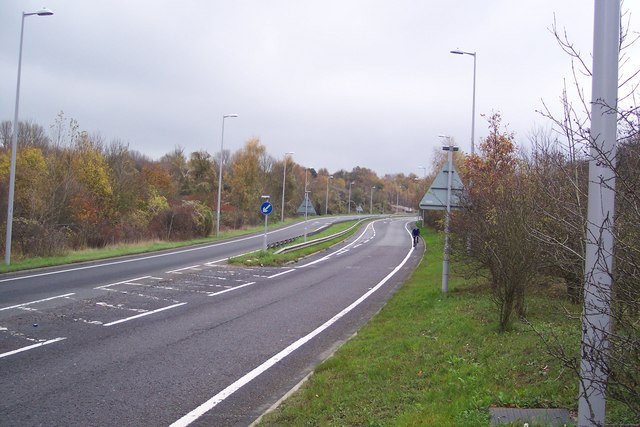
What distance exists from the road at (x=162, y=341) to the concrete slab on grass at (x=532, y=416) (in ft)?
7.88

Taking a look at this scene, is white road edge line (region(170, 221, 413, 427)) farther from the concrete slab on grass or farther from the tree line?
the tree line

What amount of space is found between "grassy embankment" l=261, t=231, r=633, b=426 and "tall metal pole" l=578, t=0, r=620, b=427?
832 mm

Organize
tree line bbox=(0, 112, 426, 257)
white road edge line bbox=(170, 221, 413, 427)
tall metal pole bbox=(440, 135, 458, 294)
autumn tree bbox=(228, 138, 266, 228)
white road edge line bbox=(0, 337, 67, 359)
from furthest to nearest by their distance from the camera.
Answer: autumn tree bbox=(228, 138, 266, 228)
tree line bbox=(0, 112, 426, 257)
tall metal pole bbox=(440, 135, 458, 294)
white road edge line bbox=(0, 337, 67, 359)
white road edge line bbox=(170, 221, 413, 427)

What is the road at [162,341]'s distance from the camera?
18.9 ft

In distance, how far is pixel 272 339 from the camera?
9.45 meters

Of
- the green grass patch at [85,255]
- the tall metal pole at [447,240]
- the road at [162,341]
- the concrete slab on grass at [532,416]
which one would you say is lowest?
the green grass patch at [85,255]

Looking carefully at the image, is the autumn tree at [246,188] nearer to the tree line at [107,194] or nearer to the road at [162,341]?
the tree line at [107,194]

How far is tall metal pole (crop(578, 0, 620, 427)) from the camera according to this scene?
127 inches

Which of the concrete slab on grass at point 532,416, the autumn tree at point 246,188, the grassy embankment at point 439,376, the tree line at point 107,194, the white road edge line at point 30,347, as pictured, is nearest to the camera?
the concrete slab on grass at point 532,416

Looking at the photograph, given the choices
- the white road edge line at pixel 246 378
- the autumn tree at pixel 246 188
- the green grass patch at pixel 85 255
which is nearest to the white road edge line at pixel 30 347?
the white road edge line at pixel 246 378

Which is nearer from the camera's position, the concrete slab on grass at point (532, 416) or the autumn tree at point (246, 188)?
the concrete slab on grass at point (532, 416)

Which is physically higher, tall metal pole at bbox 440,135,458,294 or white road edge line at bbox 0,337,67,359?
tall metal pole at bbox 440,135,458,294

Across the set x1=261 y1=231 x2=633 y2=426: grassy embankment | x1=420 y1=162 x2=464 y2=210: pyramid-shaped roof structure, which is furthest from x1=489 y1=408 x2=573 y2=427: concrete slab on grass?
x1=420 y1=162 x2=464 y2=210: pyramid-shaped roof structure

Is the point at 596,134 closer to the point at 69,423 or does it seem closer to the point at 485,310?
the point at 69,423
